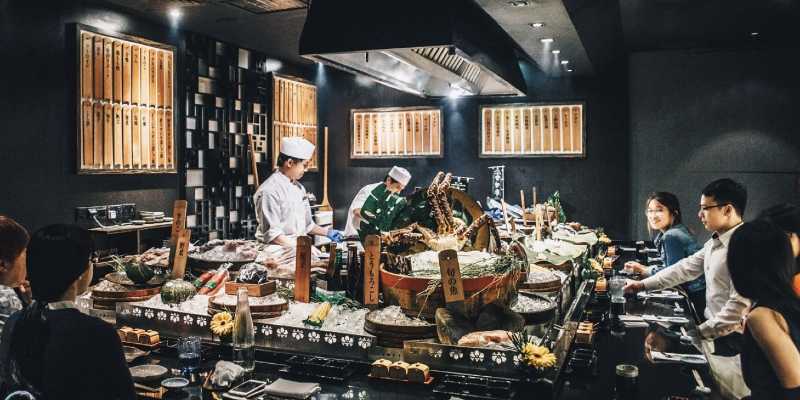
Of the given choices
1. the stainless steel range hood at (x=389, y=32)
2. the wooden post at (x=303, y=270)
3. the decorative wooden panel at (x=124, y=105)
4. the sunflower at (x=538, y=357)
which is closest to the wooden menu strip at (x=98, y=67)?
the decorative wooden panel at (x=124, y=105)

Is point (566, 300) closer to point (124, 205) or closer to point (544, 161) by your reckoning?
point (124, 205)

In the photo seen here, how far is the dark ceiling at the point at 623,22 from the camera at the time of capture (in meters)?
4.86

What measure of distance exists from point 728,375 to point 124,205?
482cm

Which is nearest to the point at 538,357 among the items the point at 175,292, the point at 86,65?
the point at 175,292

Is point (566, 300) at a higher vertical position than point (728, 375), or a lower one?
higher

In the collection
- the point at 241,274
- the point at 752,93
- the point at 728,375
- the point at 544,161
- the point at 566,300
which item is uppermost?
the point at 752,93

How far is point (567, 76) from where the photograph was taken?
7.59 metres

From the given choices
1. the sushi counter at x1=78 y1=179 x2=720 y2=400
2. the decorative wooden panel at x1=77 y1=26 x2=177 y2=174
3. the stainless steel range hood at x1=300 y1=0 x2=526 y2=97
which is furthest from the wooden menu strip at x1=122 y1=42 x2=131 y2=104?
the sushi counter at x1=78 y1=179 x2=720 y2=400

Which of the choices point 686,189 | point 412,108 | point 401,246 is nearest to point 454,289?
point 401,246

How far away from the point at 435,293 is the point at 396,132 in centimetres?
644

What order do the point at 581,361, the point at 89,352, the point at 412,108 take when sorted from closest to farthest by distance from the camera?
1. the point at 89,352
2. the point at 581,361
3. the point at 412,108

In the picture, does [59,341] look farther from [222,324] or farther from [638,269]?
[638,269]

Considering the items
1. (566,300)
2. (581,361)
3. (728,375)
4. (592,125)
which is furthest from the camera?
(592,125)

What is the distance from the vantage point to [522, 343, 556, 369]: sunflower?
1.76m
